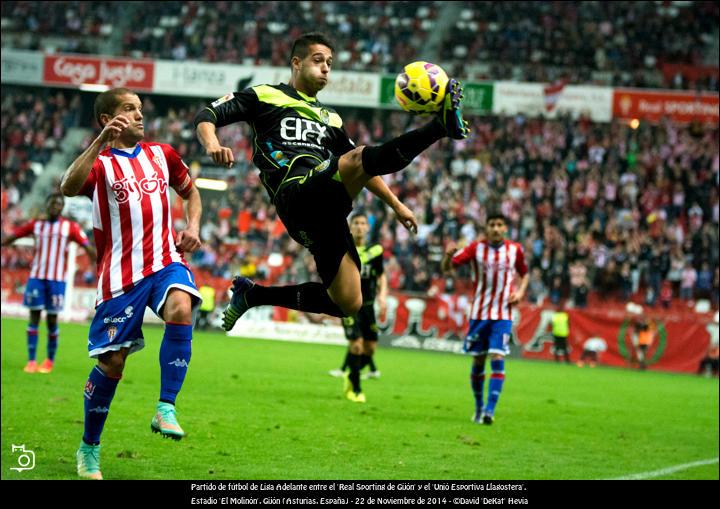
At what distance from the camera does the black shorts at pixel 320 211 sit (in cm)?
668

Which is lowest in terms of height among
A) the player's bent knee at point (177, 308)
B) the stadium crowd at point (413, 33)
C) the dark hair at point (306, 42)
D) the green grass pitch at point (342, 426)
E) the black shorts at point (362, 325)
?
the green grass pitch at point (342, 426)

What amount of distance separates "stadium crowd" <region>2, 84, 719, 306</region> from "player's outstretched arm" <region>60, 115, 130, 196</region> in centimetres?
2251

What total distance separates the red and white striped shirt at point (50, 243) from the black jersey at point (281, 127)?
9569 millimetres

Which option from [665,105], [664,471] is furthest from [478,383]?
[665,105]

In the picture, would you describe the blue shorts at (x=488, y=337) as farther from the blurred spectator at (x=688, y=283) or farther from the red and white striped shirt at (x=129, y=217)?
the blurred spectator at (x=688, y=283)

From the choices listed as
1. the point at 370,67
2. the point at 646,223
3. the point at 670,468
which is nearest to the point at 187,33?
the point at 370,67

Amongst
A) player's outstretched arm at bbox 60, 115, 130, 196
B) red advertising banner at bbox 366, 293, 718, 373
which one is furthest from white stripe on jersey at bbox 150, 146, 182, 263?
red advertising banner at bbox 366, 293, 718, 373

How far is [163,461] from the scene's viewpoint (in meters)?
8.88

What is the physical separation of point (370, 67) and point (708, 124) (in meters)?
12.0

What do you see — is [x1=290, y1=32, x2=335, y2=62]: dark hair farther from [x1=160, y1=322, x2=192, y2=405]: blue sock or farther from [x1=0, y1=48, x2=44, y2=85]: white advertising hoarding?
[x1=0, y1=48, x2=44, y2=85]: white advertising hoarding

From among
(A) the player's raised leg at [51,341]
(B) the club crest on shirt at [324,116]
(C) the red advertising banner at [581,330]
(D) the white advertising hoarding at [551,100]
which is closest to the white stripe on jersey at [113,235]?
(B) the club crest on shirt at [324,116]

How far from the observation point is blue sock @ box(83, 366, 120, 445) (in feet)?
24.6

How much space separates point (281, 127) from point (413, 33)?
1344 inches

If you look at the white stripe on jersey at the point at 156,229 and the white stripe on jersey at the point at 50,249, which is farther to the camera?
the white stripe on jersey at the point at 50,249
